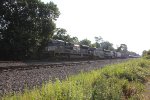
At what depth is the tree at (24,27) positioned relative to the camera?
113 ft

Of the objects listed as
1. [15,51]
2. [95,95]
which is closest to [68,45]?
[15,51]

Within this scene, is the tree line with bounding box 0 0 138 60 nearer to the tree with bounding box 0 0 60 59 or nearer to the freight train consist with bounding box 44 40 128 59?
the tree with bounding box 0 0 60 59

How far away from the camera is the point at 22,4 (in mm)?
38219

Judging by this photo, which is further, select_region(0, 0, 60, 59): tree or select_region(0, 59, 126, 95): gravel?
select_region(0, 0, 60, 59): tree

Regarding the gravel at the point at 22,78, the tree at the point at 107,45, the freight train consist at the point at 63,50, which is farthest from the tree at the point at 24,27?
the tree at the point at 107,45

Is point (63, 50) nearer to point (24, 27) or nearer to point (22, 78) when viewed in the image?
point (24, 27)

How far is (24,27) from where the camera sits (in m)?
37.2

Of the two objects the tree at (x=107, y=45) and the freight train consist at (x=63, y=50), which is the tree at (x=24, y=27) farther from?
the tree at (x=107, y=45)

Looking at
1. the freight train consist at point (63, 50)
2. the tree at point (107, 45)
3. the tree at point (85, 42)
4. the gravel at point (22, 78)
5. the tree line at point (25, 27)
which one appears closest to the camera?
the gravel at point (22, 78)

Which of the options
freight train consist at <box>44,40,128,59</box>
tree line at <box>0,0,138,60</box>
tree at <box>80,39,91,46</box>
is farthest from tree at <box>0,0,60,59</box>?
tree at <box>80,39,91,46</box>

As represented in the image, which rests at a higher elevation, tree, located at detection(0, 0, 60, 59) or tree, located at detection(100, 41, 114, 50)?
tree, located at detection(100, 41, 114, 50)

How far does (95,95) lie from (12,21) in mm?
31532

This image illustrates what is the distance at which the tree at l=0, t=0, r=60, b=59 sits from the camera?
3447 centimetres

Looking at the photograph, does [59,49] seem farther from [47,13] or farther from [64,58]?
[47,13]
